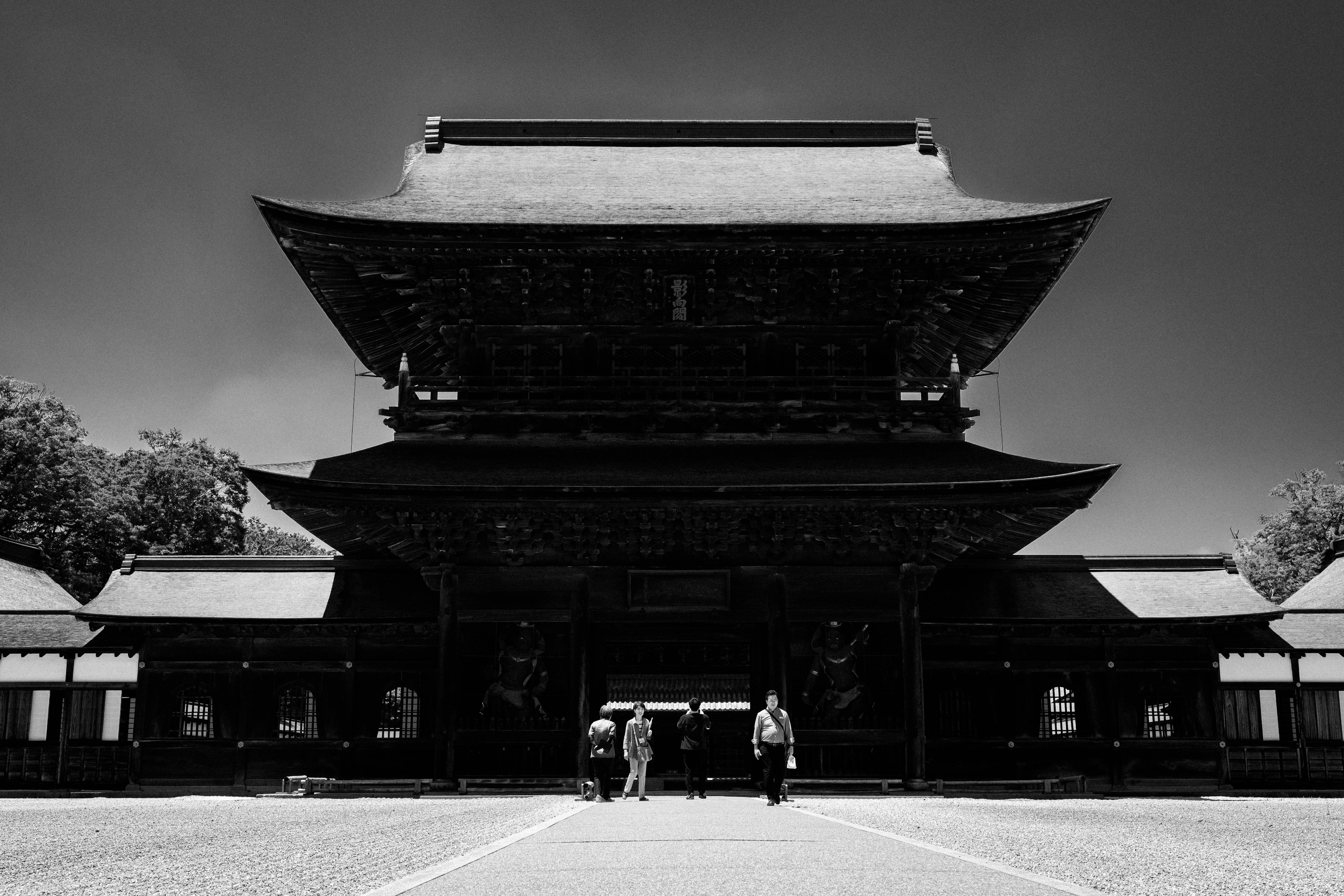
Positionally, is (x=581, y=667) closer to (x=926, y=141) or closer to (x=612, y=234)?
(x=612, y=234)

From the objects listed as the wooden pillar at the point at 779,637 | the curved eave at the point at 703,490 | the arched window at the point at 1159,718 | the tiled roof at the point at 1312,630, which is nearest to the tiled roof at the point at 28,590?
the curved eave at the point at 703,490

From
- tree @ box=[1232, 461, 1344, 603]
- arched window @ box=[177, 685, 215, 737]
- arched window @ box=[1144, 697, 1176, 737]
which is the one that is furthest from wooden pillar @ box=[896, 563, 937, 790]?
tree @ box=[1232, 461, 1344, 603]

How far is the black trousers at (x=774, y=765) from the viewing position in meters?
17.2

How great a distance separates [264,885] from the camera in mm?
8234

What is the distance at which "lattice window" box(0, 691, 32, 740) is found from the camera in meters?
26.5

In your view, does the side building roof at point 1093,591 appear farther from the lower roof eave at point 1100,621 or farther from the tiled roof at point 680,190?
the tiled roof at point 680,190

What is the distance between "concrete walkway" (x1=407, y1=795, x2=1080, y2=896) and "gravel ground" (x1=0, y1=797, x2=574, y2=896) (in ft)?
2.44

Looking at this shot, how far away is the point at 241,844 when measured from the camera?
37.0ft

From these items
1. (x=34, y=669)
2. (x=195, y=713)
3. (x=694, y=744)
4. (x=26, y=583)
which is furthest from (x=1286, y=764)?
(x=26, y=583)

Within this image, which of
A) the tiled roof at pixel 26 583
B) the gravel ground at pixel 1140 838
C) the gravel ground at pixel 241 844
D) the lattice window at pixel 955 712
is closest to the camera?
the gravel ground at pixel 241 844

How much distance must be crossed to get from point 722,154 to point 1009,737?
45.2 feet

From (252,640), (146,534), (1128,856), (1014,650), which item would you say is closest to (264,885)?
(1128,856)

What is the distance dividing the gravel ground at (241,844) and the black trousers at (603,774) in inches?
21.2

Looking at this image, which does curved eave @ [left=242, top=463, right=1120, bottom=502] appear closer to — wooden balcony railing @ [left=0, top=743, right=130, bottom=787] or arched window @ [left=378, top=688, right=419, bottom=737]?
arched window @ [left=378, top=688, right=419, bottom=737]
